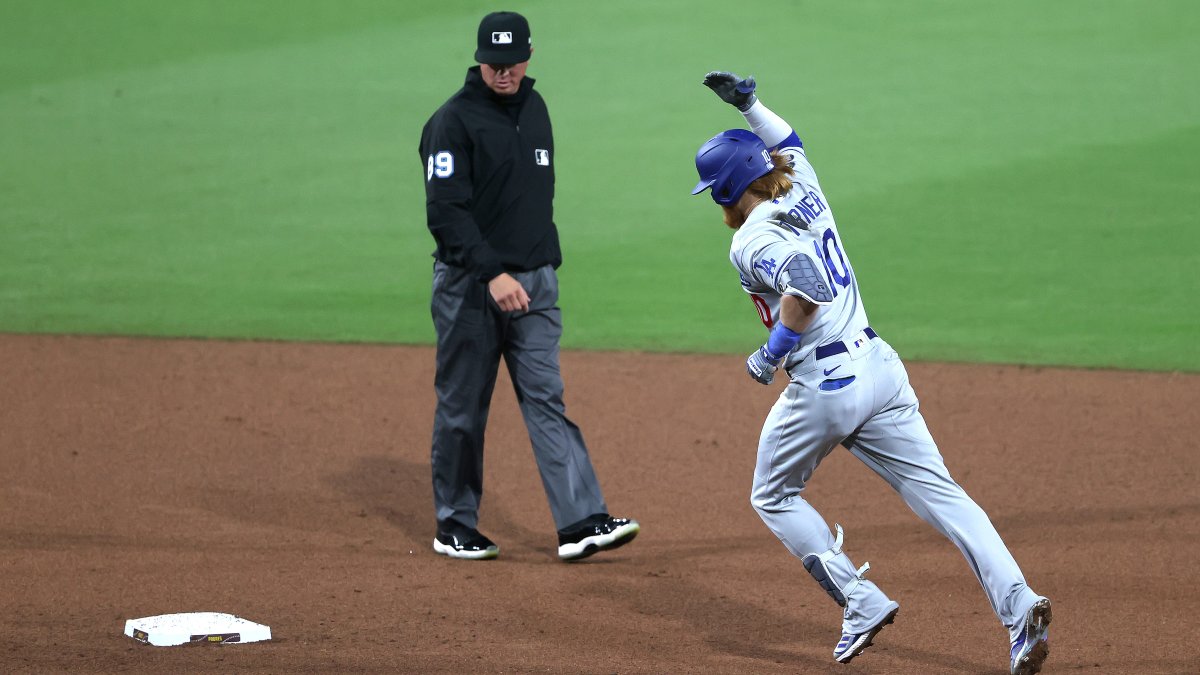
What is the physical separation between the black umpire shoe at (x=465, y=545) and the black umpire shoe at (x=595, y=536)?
1.00 feet

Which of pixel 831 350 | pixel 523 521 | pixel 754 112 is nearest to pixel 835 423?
pixel 831 350

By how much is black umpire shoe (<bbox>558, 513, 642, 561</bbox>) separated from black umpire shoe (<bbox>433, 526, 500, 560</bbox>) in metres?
0.30

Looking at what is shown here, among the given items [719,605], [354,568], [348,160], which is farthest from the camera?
[348,160]

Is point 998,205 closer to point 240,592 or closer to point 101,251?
point 101,251

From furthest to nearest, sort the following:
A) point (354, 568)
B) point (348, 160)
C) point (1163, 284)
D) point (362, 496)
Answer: point (348, 160) < point (1163, 284) < point (362, 496) < point (354, 568)

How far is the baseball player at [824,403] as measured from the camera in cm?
485

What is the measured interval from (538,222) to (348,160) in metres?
7.97

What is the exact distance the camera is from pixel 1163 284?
10.8 metres

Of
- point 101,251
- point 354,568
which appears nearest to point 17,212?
point 101,251

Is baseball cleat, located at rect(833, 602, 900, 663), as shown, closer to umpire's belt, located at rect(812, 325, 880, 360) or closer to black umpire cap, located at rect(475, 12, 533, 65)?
umpire's belt, located at rect(812, 325, 880, 360)

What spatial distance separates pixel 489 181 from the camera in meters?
6.34

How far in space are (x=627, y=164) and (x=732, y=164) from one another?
8805 millimetres

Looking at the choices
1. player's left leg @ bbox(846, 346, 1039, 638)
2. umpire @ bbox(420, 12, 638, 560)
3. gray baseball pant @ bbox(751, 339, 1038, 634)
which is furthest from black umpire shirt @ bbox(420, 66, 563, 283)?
player's left leg @ bbox(846, 346, 1039, 638)

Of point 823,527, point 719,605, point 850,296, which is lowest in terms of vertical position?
point 719,605
